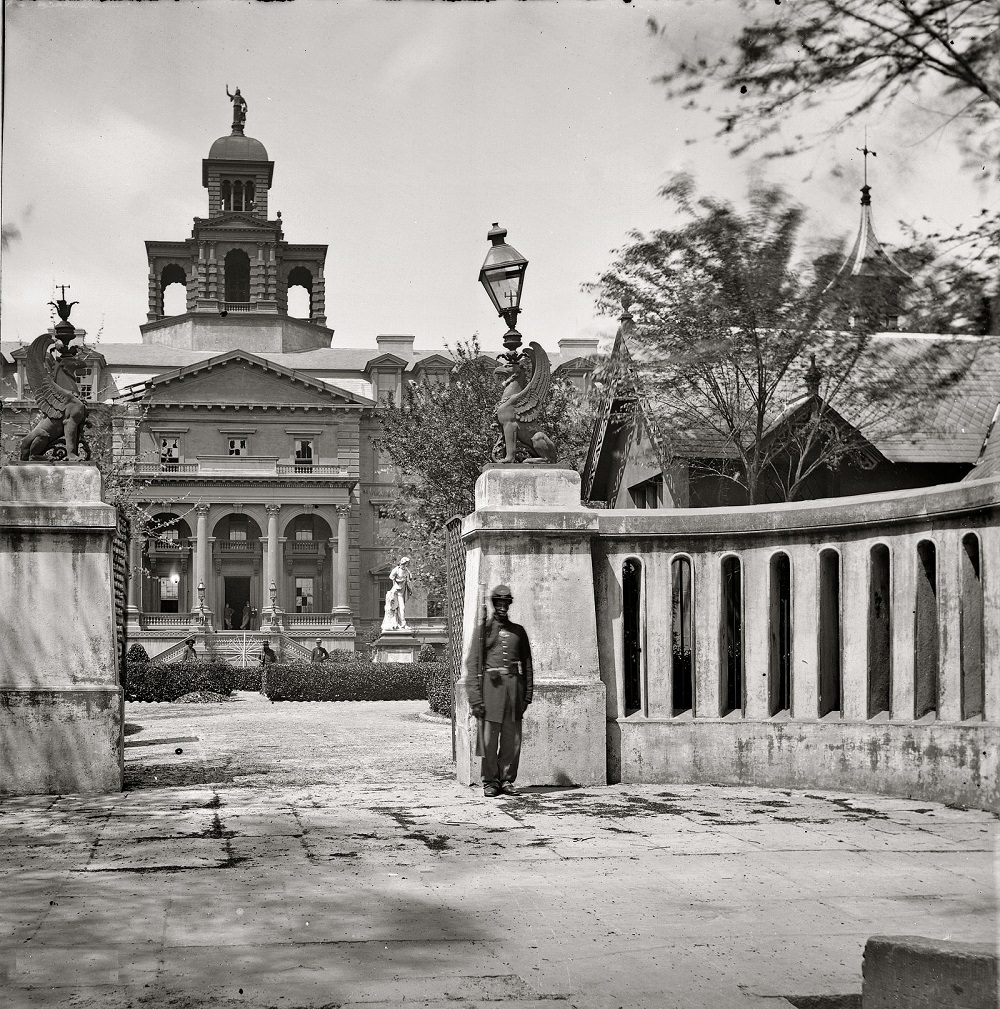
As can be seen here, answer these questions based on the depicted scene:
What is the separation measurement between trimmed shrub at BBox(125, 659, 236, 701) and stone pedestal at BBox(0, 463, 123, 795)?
18162 mm

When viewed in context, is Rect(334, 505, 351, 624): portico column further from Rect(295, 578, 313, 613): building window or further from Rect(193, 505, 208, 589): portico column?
Rect(193, 505, 208, 589): portico column

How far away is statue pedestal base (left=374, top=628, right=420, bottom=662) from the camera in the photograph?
39906 mm

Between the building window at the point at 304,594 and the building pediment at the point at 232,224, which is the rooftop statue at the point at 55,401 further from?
the building pediment at the point at 232,224

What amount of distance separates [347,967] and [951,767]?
6088 millimetres

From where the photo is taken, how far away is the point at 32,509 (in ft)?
34.6

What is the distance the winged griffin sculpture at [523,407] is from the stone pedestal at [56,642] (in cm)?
354

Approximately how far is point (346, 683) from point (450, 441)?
9.62m

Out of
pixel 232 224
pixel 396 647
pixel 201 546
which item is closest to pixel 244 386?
pixel 201 546

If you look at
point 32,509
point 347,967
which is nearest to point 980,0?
point 347,967

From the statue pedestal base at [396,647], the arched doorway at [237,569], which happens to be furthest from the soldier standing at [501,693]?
the arched doorway at [237,569]

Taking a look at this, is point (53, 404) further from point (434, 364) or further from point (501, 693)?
point (434, 364)

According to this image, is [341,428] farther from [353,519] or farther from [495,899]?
[495,899]

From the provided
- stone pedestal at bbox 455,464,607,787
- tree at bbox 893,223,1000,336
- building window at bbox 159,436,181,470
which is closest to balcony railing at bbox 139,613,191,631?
building window at bbox 159,436,181,470

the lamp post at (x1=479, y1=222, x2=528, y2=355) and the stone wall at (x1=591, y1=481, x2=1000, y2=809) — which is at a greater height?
the lamp post at (x1=479, y1=222, x2=528, y2=355)
